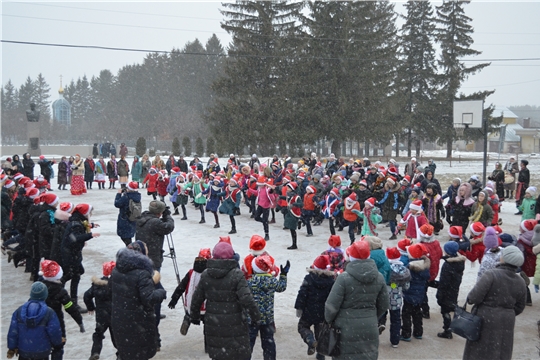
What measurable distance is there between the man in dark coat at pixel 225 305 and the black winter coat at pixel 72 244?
3752 millimetres

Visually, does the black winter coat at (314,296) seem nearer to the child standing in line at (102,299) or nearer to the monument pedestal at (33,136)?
the child standing in line at (102,299)

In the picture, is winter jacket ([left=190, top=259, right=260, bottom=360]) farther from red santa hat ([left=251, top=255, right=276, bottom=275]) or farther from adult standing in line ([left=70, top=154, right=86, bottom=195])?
adult standing in line ([left=70, top=154, right=86, bottom=195])

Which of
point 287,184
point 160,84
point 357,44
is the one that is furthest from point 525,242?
point 160,84

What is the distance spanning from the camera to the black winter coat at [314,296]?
6.20 metres

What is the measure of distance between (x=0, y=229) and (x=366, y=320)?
34.4 ft

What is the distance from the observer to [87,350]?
692 cm

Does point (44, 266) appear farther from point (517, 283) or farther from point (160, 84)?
point (160, 84)

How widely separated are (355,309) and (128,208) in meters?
6.86

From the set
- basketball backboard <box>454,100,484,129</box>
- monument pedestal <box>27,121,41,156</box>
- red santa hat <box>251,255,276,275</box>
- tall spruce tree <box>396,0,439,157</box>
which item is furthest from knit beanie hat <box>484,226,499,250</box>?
tall spruce tree <box>396,0,439,157</box>

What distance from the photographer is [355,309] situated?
5.01 metres

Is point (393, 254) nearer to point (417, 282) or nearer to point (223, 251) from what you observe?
point (417, 282)

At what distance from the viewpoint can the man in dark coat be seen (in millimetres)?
5117

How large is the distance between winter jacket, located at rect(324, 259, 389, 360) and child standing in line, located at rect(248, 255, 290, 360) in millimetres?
1050

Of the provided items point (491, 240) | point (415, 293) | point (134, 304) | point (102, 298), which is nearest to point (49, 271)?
point (102, 298)
